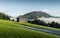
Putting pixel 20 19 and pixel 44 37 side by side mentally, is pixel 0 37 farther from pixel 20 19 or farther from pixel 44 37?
pixel 20 19

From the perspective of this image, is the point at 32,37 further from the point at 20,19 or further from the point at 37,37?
the point at 20,19

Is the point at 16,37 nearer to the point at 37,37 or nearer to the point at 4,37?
the point at 4,37

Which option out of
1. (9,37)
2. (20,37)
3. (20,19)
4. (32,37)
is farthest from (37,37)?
(20,19)

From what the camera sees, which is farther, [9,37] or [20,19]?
[20,19]

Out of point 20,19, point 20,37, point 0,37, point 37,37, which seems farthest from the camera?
point 20,19

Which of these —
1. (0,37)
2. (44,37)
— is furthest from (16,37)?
(44,37)

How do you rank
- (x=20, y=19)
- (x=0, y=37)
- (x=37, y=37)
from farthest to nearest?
(x=20, y=19) → (x=37, y=37) → (x=0, y=37)

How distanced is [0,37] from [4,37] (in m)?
0.81

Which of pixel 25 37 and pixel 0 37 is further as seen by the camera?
pixel 25 37

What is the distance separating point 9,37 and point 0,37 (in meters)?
1.75

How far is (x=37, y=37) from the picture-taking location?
33531 mm

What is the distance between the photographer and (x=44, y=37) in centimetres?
3416

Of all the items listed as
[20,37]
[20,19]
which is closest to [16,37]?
[20,37]

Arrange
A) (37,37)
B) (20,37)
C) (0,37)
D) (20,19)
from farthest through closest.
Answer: (20,19) < (37,37) < (20,37) < (0,37)
